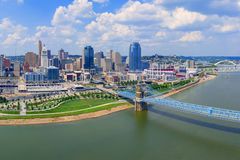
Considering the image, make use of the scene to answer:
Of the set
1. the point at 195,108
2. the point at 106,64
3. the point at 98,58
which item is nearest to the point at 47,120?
the point at 195,108

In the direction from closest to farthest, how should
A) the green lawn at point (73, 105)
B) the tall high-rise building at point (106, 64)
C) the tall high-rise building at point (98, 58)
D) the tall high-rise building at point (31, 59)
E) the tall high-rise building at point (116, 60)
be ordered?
the green lawn at point (73, 105)
the tall high-rise building at point (106, 64)
the tall high-rise building at point (116, 60)
the tall high-rise building at point (98, 58)
the tall high-rise building at point (31, 59)

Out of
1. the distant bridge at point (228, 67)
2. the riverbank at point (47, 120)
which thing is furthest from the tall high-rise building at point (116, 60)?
the riverbank at point (47, 120)

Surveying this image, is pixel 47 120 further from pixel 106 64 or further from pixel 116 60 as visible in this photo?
pixel 116 60

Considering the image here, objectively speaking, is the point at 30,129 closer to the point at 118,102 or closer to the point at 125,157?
the point at 125,157

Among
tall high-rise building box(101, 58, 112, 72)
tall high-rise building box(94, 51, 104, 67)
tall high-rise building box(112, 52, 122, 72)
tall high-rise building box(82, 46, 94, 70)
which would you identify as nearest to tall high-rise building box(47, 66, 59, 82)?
tall high-rise building box(82, 46, 94, 70)

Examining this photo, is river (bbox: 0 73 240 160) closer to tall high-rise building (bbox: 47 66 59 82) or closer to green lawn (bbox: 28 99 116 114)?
green lawn (bbox: 28 99 116 114)

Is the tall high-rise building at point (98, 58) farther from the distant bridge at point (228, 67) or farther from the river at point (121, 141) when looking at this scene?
the river at point (121, 141)
